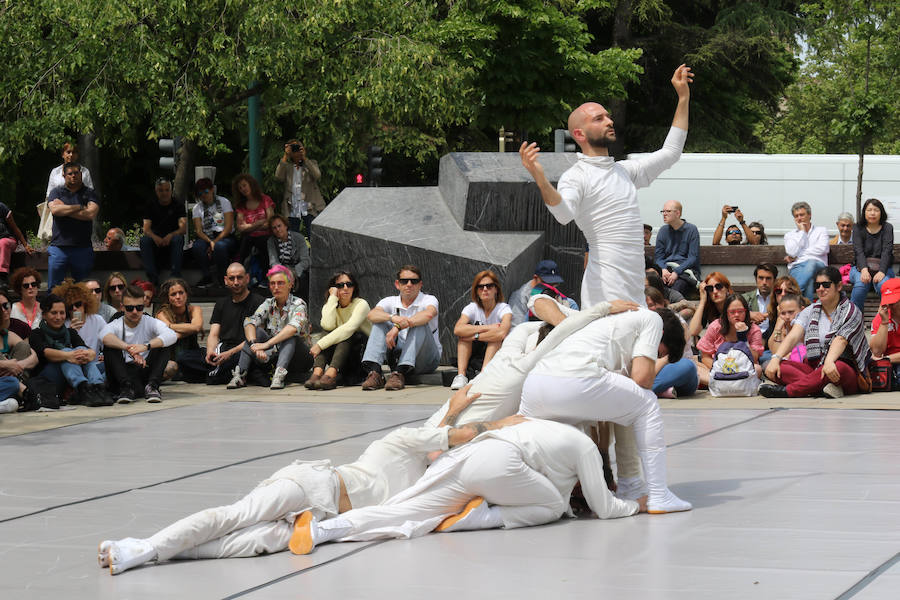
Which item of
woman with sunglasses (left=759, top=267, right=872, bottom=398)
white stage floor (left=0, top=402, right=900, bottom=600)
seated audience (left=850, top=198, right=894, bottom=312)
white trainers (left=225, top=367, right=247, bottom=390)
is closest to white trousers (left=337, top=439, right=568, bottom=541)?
white stage floor (left=0, top=402, right=900, bottom=600)

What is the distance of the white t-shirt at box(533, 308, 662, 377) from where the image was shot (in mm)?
6199

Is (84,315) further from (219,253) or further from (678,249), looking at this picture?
(678,249)

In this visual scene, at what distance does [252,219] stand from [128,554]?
34.2 feet

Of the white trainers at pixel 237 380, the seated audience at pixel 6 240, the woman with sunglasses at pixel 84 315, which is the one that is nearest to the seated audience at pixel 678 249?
the white trainers at pixel 237 380

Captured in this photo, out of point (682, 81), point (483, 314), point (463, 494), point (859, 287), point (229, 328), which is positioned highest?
point (682, 81)

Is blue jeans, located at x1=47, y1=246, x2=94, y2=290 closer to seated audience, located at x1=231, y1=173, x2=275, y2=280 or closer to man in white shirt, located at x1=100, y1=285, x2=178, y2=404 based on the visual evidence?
seated audience, located at x1=231, y1=173, x2=275, y2=280

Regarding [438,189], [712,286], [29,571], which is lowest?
[29,571]

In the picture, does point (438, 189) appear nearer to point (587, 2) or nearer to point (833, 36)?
point (833, 36)

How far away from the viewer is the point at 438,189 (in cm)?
1481

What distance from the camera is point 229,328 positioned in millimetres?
13000

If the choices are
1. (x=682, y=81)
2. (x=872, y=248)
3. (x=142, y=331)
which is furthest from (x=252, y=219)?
(x=682, y=81)

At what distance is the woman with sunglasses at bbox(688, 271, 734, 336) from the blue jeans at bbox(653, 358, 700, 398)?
38.2 inches

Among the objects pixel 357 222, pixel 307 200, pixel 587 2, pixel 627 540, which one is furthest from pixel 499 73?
pixel 627 540

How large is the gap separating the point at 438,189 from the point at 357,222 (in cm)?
116
